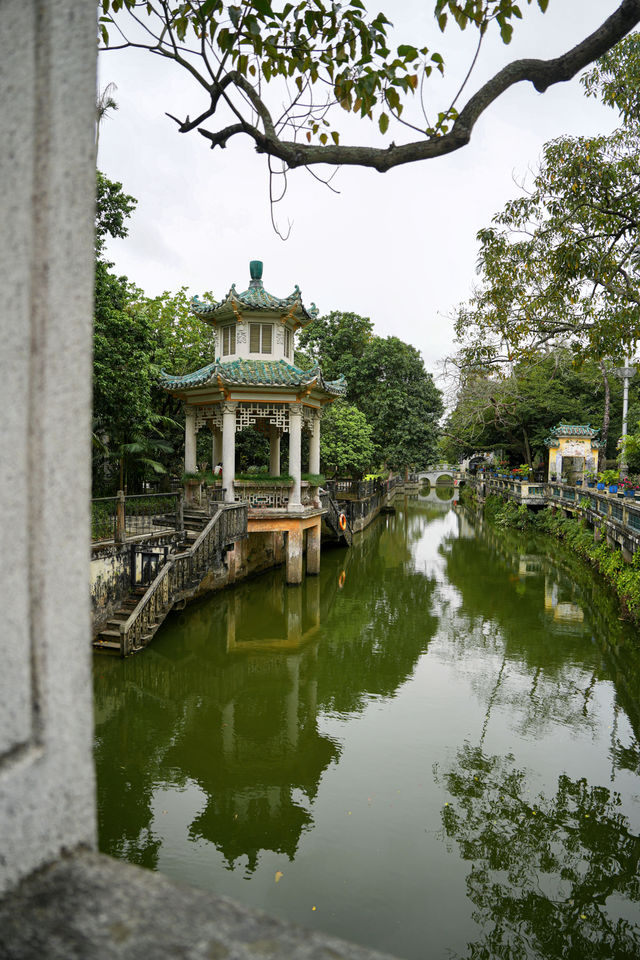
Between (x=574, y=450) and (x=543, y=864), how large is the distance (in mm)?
26817

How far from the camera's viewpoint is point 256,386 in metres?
13.3

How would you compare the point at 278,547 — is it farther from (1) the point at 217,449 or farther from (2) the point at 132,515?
(2) the point at 132,515

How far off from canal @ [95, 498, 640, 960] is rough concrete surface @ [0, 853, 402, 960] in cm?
400

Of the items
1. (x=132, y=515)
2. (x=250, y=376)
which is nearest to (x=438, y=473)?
(x=250, y=376)

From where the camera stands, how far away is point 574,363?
7.19 m

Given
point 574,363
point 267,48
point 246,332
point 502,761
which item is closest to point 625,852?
point 502,761

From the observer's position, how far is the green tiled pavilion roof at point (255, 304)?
45.8 ft

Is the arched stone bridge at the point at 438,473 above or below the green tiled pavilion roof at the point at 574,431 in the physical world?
below

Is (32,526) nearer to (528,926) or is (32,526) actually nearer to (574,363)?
(528,926)

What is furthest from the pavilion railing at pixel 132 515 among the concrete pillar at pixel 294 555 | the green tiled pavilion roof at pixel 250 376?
the concrete pillar at pixel 294 555

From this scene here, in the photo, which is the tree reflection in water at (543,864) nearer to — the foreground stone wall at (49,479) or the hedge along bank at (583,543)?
the foreground stone wall at (49,479)

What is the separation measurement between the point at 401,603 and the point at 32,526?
13322mm

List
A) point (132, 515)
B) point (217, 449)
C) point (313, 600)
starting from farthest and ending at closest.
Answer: point (217, 449)
point (313, 600)
point (132, 515)

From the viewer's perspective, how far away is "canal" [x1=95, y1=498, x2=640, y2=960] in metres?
4.21
